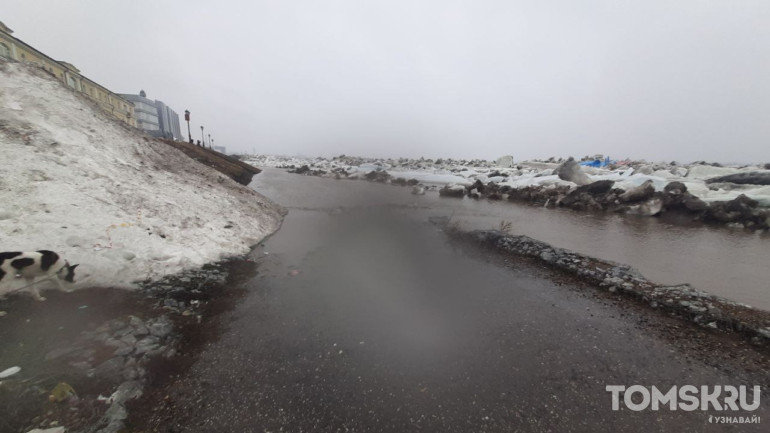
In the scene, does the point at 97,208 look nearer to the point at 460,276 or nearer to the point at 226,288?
the point at 226,288

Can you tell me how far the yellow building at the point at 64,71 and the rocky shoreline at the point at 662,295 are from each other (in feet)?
98.5

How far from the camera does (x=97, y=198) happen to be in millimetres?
7090

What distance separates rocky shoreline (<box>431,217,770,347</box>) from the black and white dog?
11553mm

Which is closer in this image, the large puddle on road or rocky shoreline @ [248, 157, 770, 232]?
the large puddle on road

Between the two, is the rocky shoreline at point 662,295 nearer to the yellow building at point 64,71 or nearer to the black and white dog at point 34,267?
the black and white dog at point 34,267

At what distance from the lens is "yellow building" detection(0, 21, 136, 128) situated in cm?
3009

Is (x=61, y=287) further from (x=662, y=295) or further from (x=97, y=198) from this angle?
(x=662, y=295)

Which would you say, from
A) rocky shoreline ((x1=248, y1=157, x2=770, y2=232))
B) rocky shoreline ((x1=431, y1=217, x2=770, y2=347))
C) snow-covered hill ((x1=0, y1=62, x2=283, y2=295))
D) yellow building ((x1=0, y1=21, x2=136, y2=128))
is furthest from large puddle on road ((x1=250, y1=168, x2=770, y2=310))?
yellow building ((x1=0, y1=21, x2=136, y2=128))

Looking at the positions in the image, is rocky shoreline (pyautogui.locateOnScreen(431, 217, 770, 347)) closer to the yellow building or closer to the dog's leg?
the dog's leg

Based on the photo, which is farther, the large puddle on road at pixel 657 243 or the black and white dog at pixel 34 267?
the large puddle on road at pixel 657 243

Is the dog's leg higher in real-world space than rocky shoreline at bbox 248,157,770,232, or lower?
lower

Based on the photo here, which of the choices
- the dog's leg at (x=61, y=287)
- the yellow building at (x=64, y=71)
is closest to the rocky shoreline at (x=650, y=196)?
the dog's leg at (x=61, y=287)

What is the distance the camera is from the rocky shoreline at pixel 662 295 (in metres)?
4.69

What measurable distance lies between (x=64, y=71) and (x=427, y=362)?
6403cm
